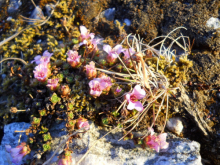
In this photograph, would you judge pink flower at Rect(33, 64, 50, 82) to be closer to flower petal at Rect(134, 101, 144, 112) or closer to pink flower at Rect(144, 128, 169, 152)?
flower petal at Rect(134, 101, 144, 112)

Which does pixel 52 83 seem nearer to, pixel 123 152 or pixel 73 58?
pixel 73 58

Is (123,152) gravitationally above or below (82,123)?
below

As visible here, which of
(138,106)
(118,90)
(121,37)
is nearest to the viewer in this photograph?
(138,106)

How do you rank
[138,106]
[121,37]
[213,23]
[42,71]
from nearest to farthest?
[138,106] → [42,71] → [213,23] → [121,37]

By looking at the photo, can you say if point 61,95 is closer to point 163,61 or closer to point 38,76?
point 38,76

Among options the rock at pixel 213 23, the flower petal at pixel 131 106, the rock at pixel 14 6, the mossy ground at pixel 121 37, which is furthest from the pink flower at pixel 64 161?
the rock at pixel 14 6

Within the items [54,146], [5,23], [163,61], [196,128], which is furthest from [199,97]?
[5,23]

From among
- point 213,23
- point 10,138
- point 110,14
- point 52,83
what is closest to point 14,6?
point 110,14

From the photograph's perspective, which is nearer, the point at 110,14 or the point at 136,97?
the point at 136,97
